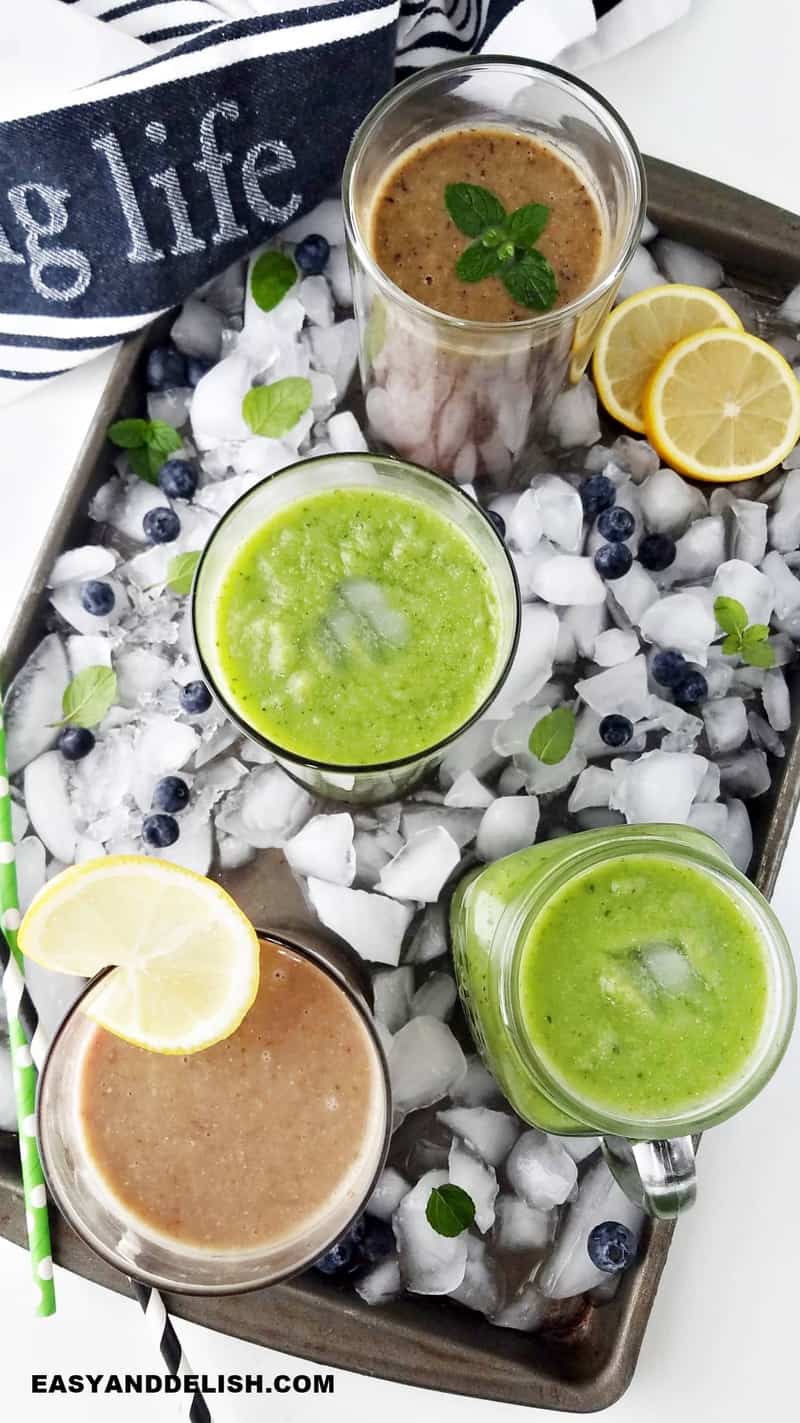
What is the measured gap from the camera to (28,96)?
1.99 meters

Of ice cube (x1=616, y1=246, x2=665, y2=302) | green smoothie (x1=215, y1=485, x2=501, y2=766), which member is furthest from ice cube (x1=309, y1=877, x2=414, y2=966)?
ice cube (x1=616, y1=246, x2=665, y2=302)

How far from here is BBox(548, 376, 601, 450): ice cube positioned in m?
2.05

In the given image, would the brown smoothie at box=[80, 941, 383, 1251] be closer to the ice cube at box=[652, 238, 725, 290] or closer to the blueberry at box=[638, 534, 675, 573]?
the blueberry at box=[638, 534, 675, 573]

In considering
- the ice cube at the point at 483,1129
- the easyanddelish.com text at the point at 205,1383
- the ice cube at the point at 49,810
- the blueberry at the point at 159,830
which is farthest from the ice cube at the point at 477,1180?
the ice cube at the point at 49,810

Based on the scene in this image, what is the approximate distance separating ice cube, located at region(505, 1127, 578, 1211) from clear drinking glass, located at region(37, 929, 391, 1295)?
1.01 feet

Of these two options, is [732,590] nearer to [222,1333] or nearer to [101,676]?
[101,676]

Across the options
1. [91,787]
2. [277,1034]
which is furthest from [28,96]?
[277,1034]

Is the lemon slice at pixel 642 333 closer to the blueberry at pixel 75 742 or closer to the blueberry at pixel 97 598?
the blueberry at pixel 97 598

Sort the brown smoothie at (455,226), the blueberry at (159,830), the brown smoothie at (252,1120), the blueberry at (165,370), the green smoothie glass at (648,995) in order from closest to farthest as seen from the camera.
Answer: the green smoothie glass at (648,995)
the brown smoothie at (252,1120)
the brown smoothie at (455,226)
the blueberry at (159,830)
the blueberry at (165,370)

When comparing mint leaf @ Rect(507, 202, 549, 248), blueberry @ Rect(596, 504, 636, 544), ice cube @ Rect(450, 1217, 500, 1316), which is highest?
mint leaf @ Rect(507, 202, 549, 248)

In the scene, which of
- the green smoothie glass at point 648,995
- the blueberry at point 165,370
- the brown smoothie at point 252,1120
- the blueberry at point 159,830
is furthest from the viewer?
the blueberry at point 165,370

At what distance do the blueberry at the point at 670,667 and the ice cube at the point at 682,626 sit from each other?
15 millimetres

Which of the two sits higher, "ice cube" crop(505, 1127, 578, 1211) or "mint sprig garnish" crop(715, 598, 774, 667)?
"mint sprig garnish" crop(715, 598, 774, 667)

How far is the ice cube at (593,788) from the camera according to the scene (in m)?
1.97
